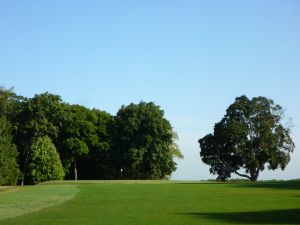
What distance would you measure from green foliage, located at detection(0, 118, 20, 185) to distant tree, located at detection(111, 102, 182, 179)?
18007mm

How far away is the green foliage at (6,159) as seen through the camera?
203ft

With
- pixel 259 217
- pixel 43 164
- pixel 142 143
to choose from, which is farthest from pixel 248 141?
pixel 259 217

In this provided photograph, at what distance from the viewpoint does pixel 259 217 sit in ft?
62.2

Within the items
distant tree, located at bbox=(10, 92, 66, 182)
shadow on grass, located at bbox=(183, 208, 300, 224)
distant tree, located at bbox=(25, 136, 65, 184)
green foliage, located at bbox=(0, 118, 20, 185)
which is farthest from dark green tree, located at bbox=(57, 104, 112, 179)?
shadow on grass, located at bbox=(183, 208, 300, 224)

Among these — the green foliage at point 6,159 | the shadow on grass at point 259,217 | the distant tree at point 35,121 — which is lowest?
the shadow on grass at point 259,217

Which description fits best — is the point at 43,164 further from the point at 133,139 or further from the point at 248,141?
the point at 248,141

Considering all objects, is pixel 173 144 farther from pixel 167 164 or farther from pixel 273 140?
pixel 273 140

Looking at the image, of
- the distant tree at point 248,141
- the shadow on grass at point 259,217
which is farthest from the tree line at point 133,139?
the shadow on grass at point 259,217

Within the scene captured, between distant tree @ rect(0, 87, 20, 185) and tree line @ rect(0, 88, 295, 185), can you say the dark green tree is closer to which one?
tree line @ rect(0, 88, 295, 185)

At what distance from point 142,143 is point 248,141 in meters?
15.4

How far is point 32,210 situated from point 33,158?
46612 millimetres

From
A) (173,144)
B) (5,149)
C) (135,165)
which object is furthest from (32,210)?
(173,144)

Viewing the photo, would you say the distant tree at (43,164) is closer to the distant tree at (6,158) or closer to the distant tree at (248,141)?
the distant tree at (6,158)

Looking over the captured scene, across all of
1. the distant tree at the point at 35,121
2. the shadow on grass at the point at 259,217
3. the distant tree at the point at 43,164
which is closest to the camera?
the shadow on grass at the point at 259,217
